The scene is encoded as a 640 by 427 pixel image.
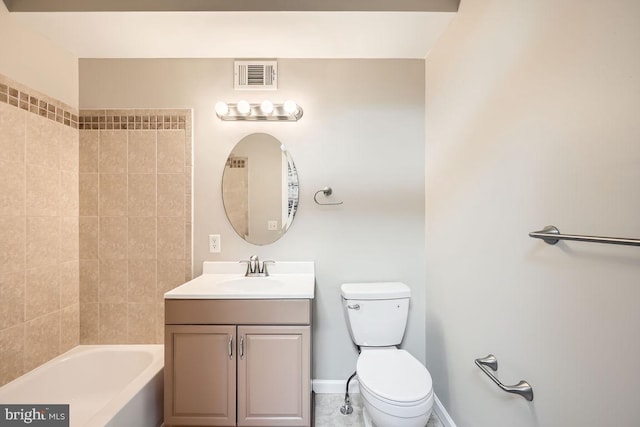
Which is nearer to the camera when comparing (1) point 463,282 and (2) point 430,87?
(1) point 463,282

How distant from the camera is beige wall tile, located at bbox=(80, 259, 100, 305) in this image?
1.79 meters

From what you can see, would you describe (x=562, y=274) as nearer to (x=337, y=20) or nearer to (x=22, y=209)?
(x=337, y=20)

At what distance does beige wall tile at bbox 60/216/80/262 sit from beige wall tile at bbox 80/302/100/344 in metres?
0.34

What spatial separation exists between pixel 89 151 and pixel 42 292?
0.93m

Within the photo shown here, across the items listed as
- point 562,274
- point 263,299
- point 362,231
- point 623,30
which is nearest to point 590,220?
point 562,274

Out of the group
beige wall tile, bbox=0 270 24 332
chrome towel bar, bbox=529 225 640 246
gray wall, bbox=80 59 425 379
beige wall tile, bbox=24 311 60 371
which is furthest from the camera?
gray wall, bbox=80 59 425 379

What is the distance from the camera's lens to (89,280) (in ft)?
5.89

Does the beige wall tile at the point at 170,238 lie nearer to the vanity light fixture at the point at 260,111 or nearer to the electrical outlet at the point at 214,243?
the electrical outlet at the point at 214,243

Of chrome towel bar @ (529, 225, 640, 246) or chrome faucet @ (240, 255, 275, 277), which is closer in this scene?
chrome towel bar @ (529, 225, 640, 246)

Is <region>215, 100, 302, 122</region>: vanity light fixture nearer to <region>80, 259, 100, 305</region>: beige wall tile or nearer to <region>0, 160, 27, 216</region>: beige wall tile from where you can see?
<region>0, 160, 27, 216</region>: beige wall tile

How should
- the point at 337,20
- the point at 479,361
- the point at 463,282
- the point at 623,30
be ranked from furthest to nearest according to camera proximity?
the point at 337,20, the point at 463,282, the point at 479,361, the point at 623,30

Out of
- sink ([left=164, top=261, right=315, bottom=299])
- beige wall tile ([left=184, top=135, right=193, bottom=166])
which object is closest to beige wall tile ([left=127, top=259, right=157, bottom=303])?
sink ([left=164, top=261, right=315, bottom=299])

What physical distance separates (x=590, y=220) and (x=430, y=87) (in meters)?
1.34

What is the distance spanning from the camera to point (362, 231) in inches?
73.1
